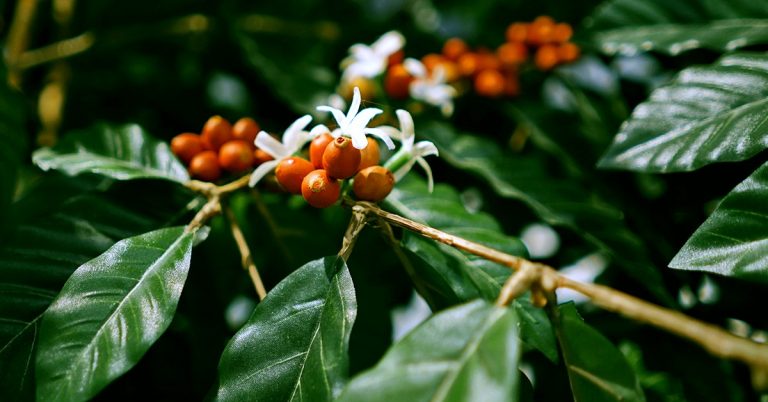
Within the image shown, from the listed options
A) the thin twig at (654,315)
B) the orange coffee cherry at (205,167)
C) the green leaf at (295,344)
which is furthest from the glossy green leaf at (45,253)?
the thin twig at (654,315)

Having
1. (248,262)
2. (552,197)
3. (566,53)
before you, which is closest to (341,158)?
(248,262)

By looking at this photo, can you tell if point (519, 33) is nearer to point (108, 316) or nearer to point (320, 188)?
point (320, 188)

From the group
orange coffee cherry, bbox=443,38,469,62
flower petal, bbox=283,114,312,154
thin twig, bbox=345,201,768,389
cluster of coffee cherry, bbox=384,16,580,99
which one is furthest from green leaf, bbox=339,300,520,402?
orange coffee cherry, bbox=443,38,469,62

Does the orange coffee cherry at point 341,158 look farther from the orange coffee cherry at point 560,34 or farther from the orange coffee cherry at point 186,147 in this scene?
the orange coffee cherry at point 560,34

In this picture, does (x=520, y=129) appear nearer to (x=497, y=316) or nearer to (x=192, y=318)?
(x=192, y=318)

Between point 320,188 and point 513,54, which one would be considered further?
point 513,54

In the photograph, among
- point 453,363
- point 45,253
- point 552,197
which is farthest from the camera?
point 552,197
